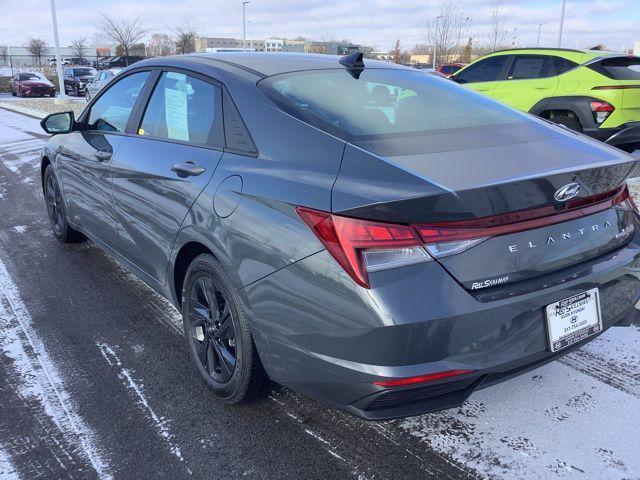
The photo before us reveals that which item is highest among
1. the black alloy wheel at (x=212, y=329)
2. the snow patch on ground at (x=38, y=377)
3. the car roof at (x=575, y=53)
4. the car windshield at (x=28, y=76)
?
the car roof at (x=575, y=53)

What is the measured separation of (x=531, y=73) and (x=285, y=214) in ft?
23.5

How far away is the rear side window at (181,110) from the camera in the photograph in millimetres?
2949

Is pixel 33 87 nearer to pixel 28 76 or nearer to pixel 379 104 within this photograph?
pixel 28 76

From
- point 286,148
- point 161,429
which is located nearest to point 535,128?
point 286,148

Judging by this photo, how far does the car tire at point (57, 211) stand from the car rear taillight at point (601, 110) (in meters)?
6.12

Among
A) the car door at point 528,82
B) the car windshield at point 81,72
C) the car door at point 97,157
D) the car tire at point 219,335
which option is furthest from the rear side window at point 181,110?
the car windshield at point 81,72

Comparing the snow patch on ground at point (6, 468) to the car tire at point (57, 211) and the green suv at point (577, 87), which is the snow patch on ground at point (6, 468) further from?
the green suv at point (577, 87)

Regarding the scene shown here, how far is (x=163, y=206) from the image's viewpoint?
120 inches

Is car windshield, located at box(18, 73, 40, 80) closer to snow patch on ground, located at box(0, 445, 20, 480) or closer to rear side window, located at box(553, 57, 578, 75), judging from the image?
rear side window, located at box(553, 57, 578, 75)

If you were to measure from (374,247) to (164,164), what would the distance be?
1.62 metres

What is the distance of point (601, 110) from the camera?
699 centimetres

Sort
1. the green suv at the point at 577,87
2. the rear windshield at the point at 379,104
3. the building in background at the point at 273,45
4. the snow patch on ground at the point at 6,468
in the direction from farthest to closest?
the building in background at the point at 273,45 < the green suv at the point at 577,87 < the rear windshield at the point at 379,104 < the snow patch on ground at the point at 6,468

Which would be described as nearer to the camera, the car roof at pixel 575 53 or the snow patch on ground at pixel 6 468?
the snow patch on ground at pixel 6 468

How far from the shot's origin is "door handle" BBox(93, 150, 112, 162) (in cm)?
376
